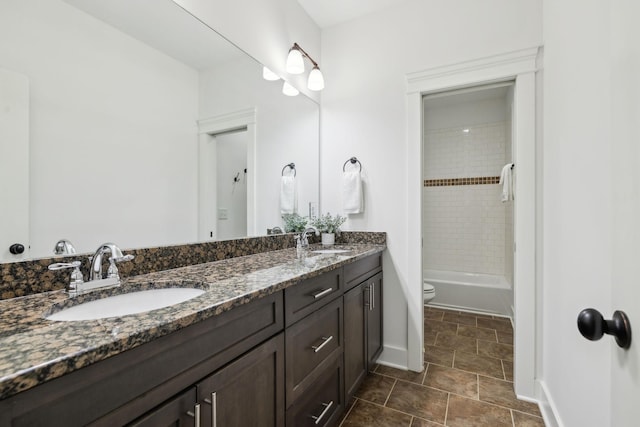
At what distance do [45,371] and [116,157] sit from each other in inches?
35.7

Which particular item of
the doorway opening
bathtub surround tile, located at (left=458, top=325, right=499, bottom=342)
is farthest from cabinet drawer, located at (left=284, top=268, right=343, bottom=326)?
the doorway opening

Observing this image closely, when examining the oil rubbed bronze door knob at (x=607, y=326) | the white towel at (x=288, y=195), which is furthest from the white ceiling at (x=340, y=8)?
the oil rubbed bronze door knob at (x=607, y=326)

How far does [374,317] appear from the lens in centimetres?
214

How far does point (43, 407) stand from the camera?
501 millimetres

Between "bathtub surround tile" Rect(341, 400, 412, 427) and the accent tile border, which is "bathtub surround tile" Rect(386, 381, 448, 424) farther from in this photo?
the accent tile border

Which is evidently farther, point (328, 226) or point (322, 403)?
point (328, 226)

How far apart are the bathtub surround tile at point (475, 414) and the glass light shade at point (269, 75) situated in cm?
234

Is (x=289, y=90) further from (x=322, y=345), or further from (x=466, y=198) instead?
(x=466, y=198)

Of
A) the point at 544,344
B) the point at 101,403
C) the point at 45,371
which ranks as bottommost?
the point at 544,344

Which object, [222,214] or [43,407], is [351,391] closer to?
[222,214]

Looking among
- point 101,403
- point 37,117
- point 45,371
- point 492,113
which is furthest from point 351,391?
point 492,113

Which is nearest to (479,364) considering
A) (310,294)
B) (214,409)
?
(310,294)

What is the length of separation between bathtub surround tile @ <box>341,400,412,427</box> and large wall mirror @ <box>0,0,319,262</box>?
47.5 inches

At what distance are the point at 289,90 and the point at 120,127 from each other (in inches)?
53.8
